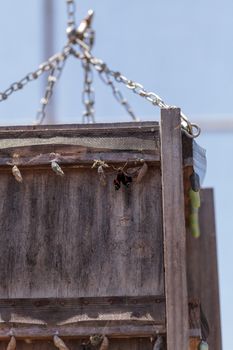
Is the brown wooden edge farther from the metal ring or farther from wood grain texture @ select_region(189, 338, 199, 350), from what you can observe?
the metal ring

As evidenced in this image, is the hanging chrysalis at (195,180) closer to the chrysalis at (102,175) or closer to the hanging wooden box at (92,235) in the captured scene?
the hanging wooden box at (92,235)

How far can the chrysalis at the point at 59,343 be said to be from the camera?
4.42 metres

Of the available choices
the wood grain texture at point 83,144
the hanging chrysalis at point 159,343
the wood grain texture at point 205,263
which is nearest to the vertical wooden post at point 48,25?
the wood grain texture at point 83,144

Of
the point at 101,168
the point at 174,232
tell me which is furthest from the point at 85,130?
the point at 174,232

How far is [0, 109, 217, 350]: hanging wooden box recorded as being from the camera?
4465 millimetres

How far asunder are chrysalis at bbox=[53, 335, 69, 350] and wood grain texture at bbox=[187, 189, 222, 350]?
1668 millimetres

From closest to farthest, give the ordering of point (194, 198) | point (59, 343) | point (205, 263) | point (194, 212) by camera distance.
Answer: point (59, 343) < point (194, 198) < point (194, 212) < point (205, 263)

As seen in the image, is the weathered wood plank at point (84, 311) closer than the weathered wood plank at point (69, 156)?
Yes

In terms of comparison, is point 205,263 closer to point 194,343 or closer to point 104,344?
point 194,343

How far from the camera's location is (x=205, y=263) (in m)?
6.23

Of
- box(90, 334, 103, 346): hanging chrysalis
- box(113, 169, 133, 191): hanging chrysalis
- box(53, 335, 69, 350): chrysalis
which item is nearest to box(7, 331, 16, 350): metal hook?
box(53, 335, 69, 350): chrysalis

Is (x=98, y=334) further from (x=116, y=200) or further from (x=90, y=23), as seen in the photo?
(x=90, y=23)

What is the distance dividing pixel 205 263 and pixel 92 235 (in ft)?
5.69

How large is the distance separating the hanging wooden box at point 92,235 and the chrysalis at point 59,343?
1.4 inches
